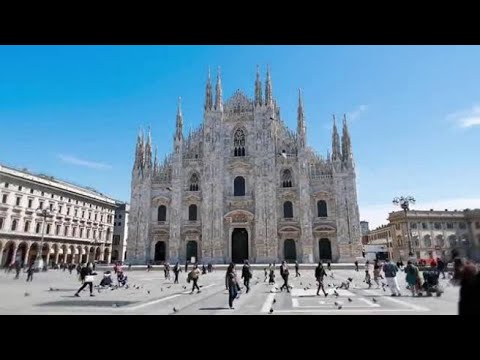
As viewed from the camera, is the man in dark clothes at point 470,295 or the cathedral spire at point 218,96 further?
the cathedral spire at point 218,96

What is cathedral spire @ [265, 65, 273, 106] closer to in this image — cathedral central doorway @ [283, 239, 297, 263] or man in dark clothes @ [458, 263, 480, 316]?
cathedral central doorway @ [283, 239, 297, 263]

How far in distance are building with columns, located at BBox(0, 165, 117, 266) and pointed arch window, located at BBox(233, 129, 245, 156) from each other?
1982cm

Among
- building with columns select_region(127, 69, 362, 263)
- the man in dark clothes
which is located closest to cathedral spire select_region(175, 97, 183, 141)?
building with columns select_region(127, 69, 362, 263)

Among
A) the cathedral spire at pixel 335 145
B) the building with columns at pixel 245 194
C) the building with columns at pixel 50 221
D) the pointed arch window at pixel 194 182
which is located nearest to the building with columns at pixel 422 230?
the building with columns at pixel 245 194

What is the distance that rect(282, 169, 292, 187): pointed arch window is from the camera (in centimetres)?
3666

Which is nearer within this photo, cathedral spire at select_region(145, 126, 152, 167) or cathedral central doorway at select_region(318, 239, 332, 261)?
cathedral central doorway at select_region(318, 239, 332, 261)

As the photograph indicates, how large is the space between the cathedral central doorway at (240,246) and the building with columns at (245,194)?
11 centimetres

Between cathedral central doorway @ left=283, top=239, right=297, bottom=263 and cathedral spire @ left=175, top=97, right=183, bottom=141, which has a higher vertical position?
cathedral spire @ left=175, top=97, right=183, bottom=141

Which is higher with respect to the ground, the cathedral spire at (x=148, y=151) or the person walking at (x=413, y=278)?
the cathedral spire at (x=148, y=151)

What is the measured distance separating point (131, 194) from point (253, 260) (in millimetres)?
16310

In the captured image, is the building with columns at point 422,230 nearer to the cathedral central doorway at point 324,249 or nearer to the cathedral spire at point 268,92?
the cathedral central doorway at point 324,249

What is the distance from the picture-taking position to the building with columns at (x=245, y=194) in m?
34.8
